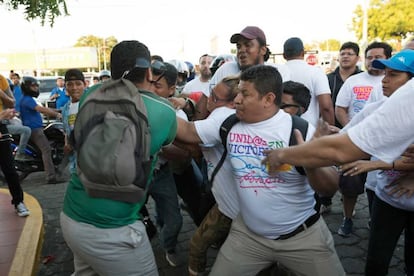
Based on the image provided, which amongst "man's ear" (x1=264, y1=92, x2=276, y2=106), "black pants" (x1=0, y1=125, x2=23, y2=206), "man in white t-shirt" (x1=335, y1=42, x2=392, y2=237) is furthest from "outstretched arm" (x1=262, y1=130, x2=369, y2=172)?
"black pants" (x1=0, y1=125, x2=23, y2=206)

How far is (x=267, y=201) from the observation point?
2.13 meters

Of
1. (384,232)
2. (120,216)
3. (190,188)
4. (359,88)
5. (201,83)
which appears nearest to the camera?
(120,216)

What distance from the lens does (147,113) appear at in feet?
5.86

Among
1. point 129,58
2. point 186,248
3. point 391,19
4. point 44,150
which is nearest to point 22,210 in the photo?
point 186,248

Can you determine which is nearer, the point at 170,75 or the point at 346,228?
the point at 170,75

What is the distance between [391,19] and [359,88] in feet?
89.7

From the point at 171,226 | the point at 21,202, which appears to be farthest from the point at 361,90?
the point at 21,202

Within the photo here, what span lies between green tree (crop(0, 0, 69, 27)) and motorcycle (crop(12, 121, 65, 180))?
14.0 feet

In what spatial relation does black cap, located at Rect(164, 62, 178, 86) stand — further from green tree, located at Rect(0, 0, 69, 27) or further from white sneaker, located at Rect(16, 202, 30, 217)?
white sneaker, located at Rect(16, 202, 30, 217)

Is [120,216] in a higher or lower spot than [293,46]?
lower

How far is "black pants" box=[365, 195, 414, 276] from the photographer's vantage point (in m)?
2.51

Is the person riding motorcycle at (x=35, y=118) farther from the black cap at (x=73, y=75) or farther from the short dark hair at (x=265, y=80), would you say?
the short dark hair at (x=265, y=80)

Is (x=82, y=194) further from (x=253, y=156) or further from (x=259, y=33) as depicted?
(x=259, y=33)

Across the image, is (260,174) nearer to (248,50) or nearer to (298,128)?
(298,128)
